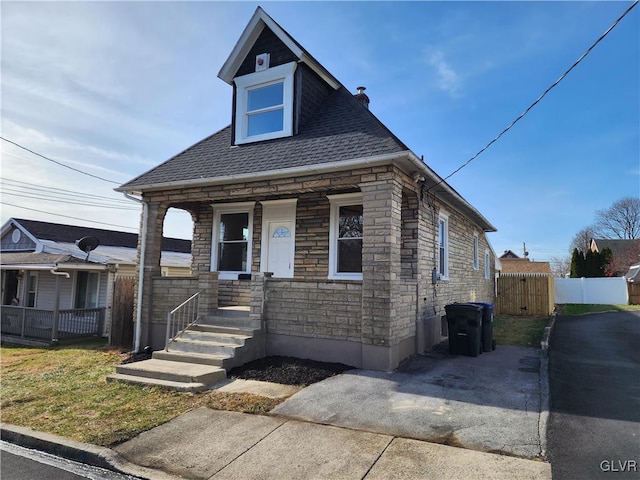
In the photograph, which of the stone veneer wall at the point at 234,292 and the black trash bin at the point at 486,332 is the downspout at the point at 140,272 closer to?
the stone veneer wall at the point at 234,292

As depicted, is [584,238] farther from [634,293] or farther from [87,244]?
[87,244]

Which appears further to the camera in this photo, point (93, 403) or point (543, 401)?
point (93, 403)

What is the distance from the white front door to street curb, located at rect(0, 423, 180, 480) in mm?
5957

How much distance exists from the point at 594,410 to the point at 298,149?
269 inches

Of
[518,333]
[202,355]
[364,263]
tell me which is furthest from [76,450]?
[518,333]

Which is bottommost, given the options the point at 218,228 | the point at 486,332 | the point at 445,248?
the point at 486,332

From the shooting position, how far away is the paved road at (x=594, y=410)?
3.87 m

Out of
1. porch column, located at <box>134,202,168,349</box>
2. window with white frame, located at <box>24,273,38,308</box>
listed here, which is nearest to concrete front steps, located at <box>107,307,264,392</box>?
porch column, located at <box>134,202,168,349</box>

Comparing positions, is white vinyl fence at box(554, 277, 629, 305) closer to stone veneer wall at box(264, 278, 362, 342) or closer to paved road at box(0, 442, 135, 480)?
stone veneer wall at box(264, 278, 362, 342)

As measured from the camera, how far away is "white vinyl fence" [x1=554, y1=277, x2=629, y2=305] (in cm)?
2697

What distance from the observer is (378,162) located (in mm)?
7391

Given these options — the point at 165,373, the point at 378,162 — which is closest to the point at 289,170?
the point at 378,162

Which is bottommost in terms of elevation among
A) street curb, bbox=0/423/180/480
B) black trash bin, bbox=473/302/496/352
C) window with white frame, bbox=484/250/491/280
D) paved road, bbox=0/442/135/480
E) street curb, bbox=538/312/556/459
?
paved road, bbox=0/442/135/480

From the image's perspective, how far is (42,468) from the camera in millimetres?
4258
